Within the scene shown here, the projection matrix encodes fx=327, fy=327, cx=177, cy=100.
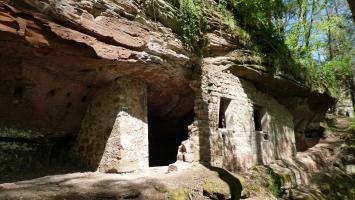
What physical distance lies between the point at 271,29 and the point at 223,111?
3.62 metres

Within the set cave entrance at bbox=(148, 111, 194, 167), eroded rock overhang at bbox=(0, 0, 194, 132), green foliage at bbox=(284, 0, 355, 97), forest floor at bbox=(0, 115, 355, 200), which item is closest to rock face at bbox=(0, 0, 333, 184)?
eroded rock overhang at bbox=(0, 0, 194, 132)

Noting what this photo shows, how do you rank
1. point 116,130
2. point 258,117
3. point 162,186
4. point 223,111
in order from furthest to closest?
point 258,117 → point 223,111 → point 116,130 → point 162,186

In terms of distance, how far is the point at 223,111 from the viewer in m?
8.75

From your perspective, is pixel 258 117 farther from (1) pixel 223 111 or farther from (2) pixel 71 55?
(2) pixel 71 55

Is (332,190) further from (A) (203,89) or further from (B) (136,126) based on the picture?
(B) (136,126)

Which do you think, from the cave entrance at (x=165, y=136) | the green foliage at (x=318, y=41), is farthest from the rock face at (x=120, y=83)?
the green foliage at (x=318, y=41)

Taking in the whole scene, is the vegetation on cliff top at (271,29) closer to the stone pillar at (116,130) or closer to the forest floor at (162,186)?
the stone pillar at (116,130)

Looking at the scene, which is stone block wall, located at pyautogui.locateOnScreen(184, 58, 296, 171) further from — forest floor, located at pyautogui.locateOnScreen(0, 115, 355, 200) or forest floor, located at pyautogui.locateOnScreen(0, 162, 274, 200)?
forest floor, located at pyautogui.locateOnScreen(0, 162, 274, 200)

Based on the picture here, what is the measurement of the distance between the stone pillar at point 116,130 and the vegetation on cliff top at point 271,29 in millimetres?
1928

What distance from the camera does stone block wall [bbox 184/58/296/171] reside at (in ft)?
26.2

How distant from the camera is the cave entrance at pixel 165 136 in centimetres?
1020

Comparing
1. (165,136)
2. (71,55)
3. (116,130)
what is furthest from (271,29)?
(71,55)

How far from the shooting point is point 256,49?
954 centimetres

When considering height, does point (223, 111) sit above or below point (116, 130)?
above
